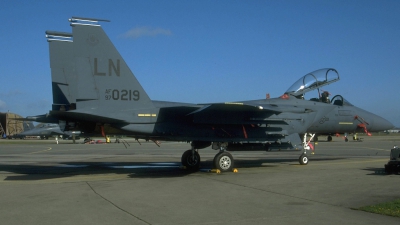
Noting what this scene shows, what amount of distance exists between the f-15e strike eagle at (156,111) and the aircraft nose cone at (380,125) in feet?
4.35

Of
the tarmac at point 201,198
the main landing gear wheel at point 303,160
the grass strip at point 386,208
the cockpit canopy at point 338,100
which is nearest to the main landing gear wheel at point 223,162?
the tarmac at point 201,198

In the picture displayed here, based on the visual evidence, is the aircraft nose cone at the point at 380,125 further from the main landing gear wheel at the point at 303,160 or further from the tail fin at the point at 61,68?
the tail fin at the point at 61,68

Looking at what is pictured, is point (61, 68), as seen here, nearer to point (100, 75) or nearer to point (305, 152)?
point (100, 75)

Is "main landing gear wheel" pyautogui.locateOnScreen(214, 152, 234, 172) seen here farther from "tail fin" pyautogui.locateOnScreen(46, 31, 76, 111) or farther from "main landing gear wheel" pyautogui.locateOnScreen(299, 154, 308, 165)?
"tail fin" pyautogui.locateOnScreen(46, 31, 76, 111)

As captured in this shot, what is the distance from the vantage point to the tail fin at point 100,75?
1203 centimetres

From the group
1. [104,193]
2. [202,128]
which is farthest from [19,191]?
[202,128]

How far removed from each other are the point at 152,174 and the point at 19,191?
15.5 ft

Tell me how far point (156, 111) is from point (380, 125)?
10560 millimetres

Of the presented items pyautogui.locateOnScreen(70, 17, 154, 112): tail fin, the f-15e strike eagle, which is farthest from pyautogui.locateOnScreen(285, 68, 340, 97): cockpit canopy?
pyautogui.locateOnScreen(70, 17, 154, 112): tail fin

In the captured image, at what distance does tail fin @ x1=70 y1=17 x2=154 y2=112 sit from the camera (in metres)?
12.0

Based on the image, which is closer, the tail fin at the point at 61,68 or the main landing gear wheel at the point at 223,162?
the main landing gear wheel at the point at 223,162

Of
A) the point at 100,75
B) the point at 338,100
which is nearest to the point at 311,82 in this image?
the point at 338,100

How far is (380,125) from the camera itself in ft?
58.2

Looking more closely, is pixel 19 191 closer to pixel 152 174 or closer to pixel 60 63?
pixel 152 174
